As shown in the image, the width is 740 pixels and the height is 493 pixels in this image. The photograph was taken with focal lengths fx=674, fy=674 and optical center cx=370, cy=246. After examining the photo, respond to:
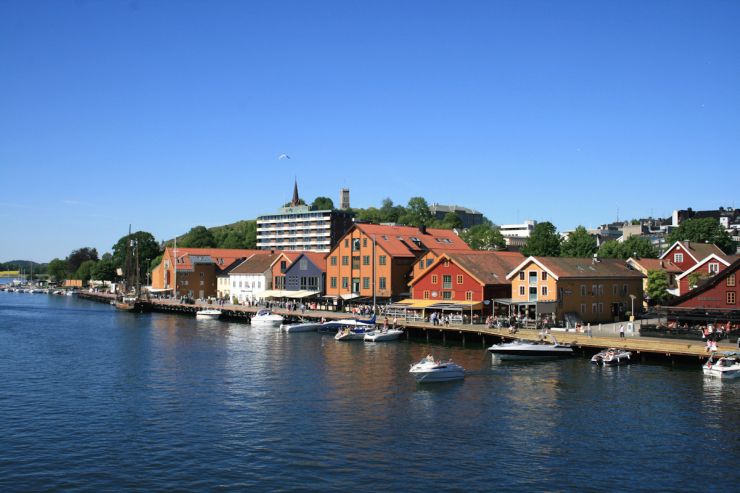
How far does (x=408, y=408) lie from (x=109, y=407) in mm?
17892

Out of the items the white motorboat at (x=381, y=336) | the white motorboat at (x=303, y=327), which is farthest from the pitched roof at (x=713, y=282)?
the white motorboat at (x=303, y=327)

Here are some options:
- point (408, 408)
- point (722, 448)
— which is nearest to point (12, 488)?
point (408, 408)

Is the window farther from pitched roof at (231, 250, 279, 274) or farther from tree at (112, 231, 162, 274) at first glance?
tree at (112, 231, 162, 274)

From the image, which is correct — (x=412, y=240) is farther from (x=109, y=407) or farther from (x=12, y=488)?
(x=12, y=488)

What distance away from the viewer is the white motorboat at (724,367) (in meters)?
48.6

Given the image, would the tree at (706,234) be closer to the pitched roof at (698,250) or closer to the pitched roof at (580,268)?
the pitched roof at (698,250)

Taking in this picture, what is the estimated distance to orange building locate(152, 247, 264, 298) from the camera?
436ft

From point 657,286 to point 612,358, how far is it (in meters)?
40.3

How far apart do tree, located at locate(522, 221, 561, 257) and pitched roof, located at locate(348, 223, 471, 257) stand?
14935mm

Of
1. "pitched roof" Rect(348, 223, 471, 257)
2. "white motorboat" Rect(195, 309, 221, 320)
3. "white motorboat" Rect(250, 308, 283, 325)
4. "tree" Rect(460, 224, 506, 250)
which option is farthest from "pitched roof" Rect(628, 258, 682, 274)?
"white motorboat" Rect(195, 309, 221, 320)

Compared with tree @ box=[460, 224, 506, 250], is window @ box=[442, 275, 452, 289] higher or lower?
lower

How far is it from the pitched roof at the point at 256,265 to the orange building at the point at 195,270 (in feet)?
33.5

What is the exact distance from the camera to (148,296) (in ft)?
432

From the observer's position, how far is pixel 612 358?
54.8m
